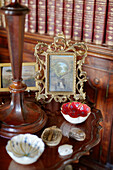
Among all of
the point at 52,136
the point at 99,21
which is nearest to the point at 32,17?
the point at 99,21

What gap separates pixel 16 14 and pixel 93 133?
0.58 meters

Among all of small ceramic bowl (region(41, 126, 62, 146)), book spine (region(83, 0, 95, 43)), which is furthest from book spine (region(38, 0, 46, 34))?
small ceramic bowl (region(41, 126, 62, 146))

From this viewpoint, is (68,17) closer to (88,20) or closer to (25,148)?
(88,20)

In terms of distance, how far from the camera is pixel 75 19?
4.45 feet

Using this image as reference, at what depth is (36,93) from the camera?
1.25 meters

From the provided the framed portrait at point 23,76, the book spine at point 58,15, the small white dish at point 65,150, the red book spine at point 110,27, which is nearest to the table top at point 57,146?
the small white dish at point 65,150

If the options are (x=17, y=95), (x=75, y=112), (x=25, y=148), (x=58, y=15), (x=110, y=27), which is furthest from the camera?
(x=58, y=15)

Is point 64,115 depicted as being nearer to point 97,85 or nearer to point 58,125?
point 58,125

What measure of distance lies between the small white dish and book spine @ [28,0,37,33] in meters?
0.82

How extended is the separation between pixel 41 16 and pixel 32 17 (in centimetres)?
6

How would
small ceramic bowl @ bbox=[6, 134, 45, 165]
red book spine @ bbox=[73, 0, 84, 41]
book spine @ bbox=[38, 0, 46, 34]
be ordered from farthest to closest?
book spine @ bbox=[38, 0, 46, 34] < red book spine @ bbox=[73, 0, 84, 41] < small ceramic bowl @ bbox=[6, 134, 45, 165]

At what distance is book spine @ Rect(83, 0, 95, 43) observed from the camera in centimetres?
129

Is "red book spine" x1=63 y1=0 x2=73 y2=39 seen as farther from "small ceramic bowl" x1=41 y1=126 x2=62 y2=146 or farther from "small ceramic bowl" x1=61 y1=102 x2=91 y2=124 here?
"small ceramic bowl" x1=41 y1=126 x2=62 y2=146

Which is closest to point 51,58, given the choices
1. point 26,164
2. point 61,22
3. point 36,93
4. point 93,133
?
→ point 36,93
